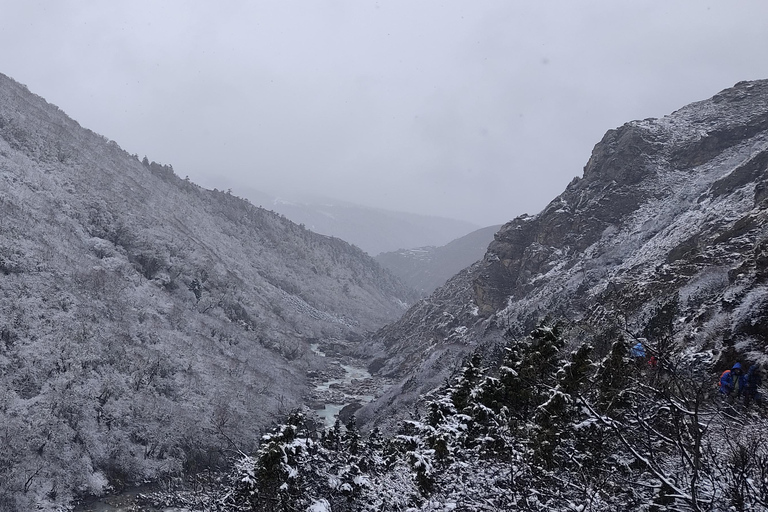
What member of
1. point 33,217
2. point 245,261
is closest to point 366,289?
point 245,261

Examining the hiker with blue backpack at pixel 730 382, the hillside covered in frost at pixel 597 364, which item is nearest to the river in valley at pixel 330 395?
the hillside covered in frost at pixel 597 364

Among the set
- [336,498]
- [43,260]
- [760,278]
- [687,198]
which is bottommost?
[336,498]

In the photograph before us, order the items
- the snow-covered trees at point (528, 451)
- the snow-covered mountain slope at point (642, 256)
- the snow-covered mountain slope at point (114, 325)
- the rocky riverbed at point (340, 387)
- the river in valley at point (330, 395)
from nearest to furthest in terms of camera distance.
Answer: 1. the snow-covered trees at point (528, 451)
2. the snow-covered mountain slope at point (642, 256)
3. the river in valley at point (330, 395)
4. the snow-covered mountain slope at point (114, 325)
5. the rocky riverbed at point (340, 387)

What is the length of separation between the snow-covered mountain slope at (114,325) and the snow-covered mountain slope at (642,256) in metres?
16.9

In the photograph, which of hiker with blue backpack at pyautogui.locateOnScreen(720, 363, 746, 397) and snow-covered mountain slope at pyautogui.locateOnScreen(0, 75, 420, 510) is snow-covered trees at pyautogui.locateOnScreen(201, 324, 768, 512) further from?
Answer: snow-covered mountain slope at pyautogui.locateOnScreen(0, 75, 420, 510)

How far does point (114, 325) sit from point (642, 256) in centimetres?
4924

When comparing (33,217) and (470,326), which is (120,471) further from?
(470,326)

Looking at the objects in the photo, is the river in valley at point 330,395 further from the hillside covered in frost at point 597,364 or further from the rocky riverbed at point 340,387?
A: the hillside covered in frost at point 597,364

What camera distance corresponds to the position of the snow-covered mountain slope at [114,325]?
93.0 ft

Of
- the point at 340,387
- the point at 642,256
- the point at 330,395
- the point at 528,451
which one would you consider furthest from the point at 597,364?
the point at 340,387

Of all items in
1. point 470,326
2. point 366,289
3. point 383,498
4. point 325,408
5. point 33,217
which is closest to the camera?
point 383,498

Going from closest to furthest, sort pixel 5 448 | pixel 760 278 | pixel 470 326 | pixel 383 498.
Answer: pixel 383 498 < pixel 760 278 < pixel 5 448 < pixel 470 326

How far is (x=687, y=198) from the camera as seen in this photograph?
4559 cm

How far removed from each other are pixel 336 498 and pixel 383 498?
111 cm
